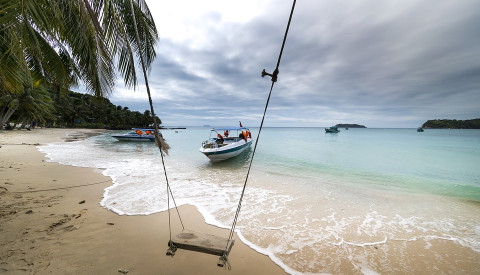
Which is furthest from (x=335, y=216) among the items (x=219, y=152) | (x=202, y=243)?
(x=219, y=152)

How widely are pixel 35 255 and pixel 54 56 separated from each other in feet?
19.2

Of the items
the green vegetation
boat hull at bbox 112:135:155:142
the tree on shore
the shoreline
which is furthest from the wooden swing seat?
the green vegetation

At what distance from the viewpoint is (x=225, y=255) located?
2865mm

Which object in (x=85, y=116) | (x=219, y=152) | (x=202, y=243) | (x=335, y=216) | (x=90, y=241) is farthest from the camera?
(x=85, y=116)

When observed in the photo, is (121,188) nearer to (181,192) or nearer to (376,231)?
(181,192)

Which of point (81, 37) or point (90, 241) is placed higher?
point (81, 37)

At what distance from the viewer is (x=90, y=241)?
13.0 feet

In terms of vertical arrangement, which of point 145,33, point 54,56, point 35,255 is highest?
point 145,33

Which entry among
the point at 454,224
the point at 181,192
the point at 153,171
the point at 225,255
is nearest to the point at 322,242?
the point at 225,255

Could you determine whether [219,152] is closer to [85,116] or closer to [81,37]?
[81,37]

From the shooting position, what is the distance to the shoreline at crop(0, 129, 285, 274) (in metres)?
3.30

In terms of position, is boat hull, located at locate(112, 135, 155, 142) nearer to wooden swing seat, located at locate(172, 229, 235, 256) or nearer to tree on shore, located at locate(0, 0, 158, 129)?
tree on shore, located at locate(0, 0, 158, 129)

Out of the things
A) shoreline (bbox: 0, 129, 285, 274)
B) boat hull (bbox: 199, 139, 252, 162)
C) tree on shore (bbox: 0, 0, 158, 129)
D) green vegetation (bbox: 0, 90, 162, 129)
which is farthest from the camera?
green vegetation (bbox: 0, 90, 162, 129)

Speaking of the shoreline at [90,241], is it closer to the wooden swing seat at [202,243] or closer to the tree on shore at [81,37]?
the wooden swing seat at [202,243]
